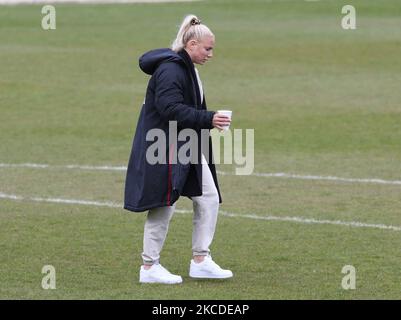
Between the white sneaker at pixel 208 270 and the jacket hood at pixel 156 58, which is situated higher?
the jacket hood at pixel 156 58

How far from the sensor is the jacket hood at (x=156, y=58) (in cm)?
1016

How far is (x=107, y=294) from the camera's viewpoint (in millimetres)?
10000

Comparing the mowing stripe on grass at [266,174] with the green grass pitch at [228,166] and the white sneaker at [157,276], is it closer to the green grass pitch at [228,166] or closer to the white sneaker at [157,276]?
the green grass pitch at [228,166]

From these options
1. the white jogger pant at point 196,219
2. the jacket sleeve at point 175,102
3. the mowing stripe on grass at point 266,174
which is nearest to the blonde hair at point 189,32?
the jacket sleeve at point 175,102

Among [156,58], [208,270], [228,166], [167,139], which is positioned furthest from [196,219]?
[228,166]

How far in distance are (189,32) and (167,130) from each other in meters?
0.84

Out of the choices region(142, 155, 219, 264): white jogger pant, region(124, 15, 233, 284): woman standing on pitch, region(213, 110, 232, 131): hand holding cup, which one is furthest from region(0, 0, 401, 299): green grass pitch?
region(213, 110, 232, 131): hand holding cup

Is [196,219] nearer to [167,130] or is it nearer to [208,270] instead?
[208,270]

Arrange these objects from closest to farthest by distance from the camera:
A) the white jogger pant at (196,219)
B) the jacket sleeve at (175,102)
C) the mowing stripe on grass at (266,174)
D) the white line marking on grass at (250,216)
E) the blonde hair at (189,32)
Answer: the jacket sleeve at (175,102) < the blonde hair at (189,32) < the white jogger pant at (196,219) < the white line marking on grass at (250,216) < the mowing stripe on grass at (266,174)

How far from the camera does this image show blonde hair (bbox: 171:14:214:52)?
10.2 meters

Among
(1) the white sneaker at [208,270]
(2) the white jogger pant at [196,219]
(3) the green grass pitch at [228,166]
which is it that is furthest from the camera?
(3) the green grass pitch at [228,166]

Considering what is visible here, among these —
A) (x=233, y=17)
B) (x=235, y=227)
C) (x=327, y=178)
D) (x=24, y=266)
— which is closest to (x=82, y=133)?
(x=327, y=178)

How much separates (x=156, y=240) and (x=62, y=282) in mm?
887

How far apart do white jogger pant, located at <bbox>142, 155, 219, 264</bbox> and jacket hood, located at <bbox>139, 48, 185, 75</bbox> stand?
2.94ft
